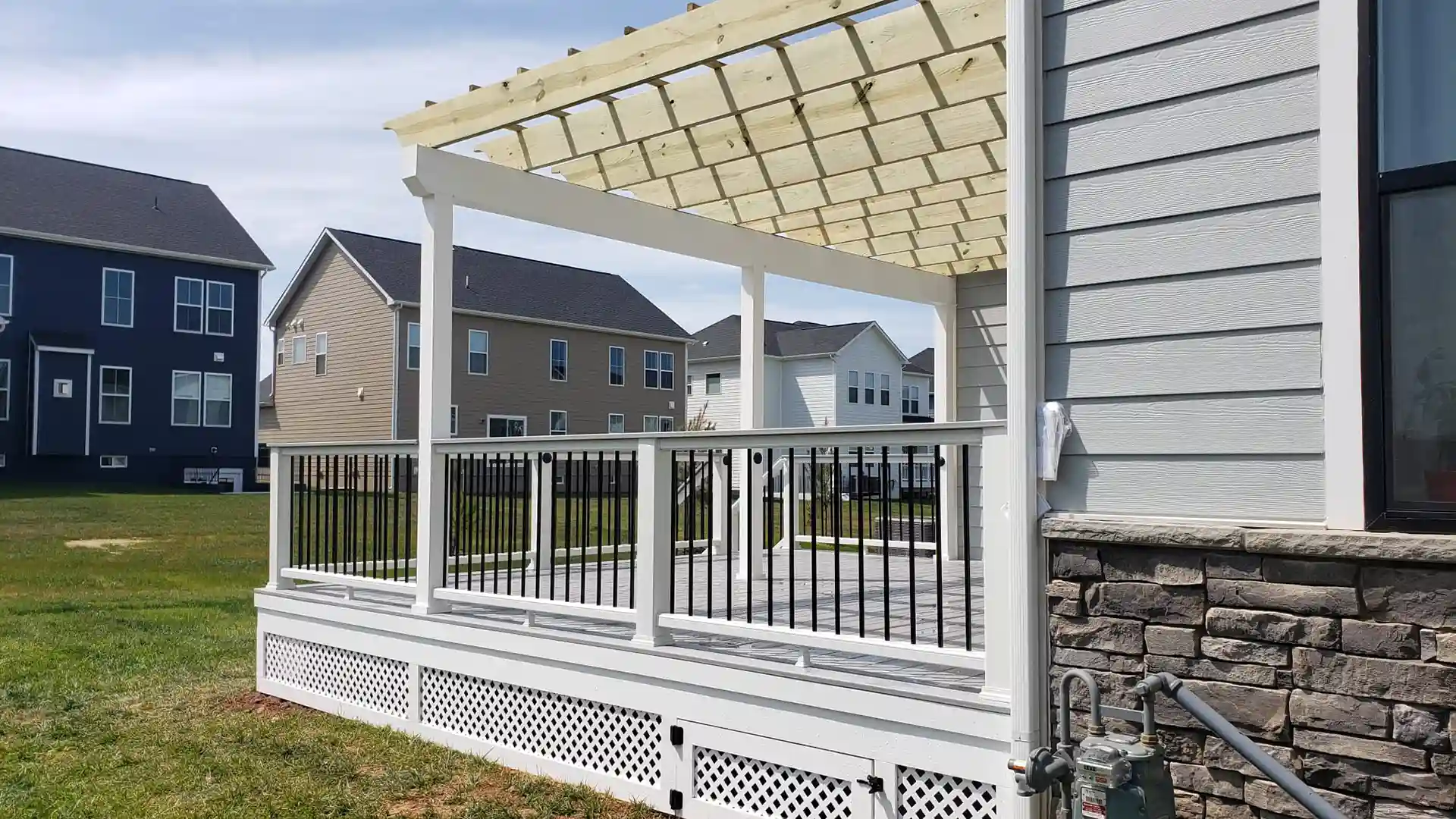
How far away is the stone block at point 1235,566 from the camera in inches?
111

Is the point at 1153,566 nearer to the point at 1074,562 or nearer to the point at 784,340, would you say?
the point at 1074,562

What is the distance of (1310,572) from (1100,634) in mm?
595

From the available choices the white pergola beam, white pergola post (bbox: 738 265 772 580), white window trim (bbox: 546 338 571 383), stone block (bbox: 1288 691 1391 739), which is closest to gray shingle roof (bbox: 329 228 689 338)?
white window trim (bbox: 546 338 571 383)

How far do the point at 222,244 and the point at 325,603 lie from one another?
989 inches

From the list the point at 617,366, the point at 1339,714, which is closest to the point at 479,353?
the point at 617,366

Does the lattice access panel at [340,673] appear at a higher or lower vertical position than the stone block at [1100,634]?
lower

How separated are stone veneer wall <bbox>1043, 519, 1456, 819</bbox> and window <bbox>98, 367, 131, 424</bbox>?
2784cm

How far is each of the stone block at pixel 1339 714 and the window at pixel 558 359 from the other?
25.8m

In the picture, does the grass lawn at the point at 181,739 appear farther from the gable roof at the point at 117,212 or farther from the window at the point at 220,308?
the window at the point at 220,308

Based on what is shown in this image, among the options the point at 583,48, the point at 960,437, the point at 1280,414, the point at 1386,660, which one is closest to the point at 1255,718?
the point at 1386,660

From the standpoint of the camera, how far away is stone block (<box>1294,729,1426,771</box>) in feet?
8.46

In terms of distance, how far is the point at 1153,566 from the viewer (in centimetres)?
301

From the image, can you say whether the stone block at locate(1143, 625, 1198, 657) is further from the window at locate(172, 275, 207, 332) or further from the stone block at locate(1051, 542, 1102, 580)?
the window at locate(172, 275, 207, 332)

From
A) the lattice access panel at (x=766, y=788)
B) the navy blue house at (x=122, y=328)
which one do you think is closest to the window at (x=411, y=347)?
the navy blue house at (x=122, y=328)
